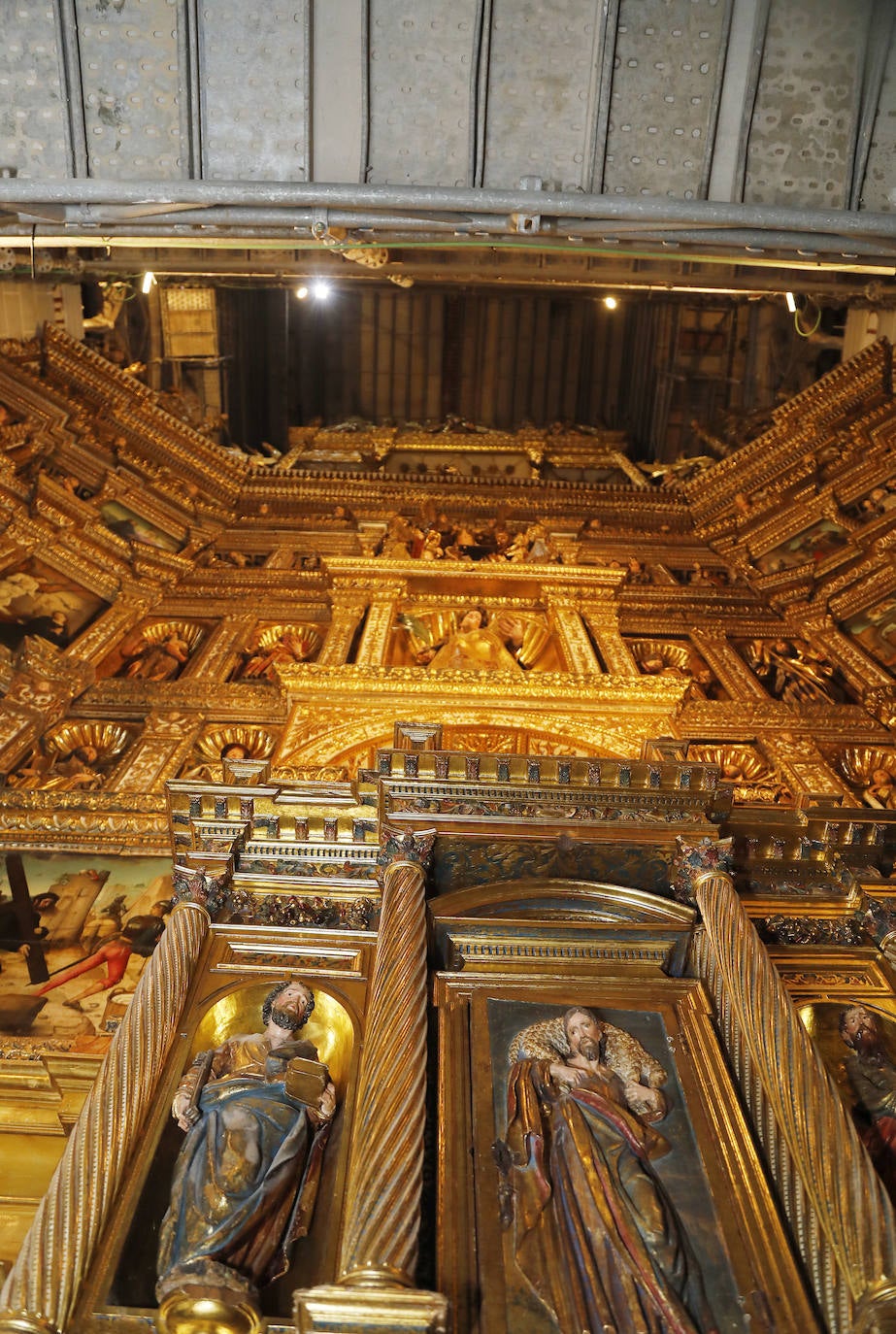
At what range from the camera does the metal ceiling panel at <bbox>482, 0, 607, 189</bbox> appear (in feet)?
24.3

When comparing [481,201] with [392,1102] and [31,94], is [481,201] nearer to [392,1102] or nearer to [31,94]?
[31,94]

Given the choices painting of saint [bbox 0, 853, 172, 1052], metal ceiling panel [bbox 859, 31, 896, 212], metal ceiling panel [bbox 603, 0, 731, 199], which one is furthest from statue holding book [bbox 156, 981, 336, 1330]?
metal ceiling panel [bbox 859, 31, 896, 212]

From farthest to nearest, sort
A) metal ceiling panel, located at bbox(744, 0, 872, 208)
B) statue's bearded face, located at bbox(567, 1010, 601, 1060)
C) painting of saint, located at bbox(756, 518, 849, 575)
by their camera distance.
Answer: painting of saint, located at bbox(756, 518, 849, 575) < metal ceiling panel, located at bbox(744, 0, 872, 208) < statue's bearded face, located at bbox(567, 1010, 601, 1060)

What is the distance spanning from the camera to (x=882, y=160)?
7.39 meters

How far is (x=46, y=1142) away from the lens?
22.2 ft

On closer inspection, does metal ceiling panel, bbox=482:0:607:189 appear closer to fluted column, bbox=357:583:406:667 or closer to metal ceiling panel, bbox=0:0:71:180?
metal ceiling panel, bbox=0:0:71:180

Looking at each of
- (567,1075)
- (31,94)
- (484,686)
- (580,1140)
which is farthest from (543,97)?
(580,1140)

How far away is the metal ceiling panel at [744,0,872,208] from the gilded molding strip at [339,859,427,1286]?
622cm

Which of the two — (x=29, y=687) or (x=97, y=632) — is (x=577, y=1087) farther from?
(x=97, y=632)

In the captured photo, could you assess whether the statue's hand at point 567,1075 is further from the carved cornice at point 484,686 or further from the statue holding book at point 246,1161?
the carved cornice at point 484,686

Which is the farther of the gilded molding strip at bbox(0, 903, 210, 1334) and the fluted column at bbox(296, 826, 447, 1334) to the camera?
the gilded molding strip at bbox(0, 903, 210, 1334)

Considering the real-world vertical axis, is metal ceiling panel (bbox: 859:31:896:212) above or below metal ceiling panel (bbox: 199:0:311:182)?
below

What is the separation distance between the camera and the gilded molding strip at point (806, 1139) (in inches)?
179

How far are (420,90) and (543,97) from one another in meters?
0.97
